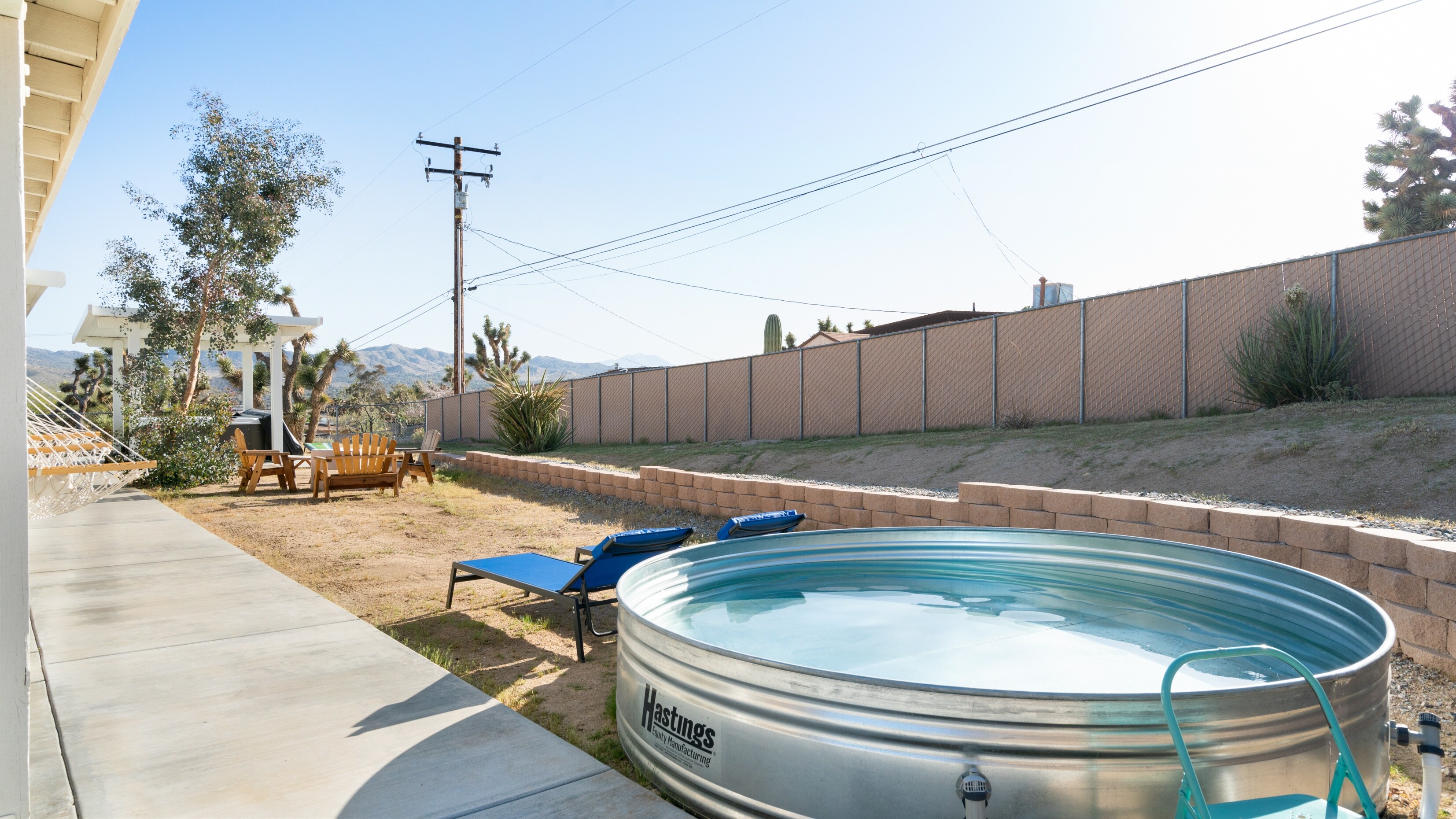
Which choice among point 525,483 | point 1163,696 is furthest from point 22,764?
point 525,483

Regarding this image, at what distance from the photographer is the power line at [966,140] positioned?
34.5 ft

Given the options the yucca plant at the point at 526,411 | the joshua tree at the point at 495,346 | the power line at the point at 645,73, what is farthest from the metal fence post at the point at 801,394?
the joshua tree at the point at 495,346

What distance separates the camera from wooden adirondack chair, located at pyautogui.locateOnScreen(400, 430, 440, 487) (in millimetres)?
12633

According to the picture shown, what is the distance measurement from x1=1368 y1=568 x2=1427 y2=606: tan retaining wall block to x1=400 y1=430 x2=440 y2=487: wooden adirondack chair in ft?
37.1

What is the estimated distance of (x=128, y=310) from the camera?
12.5m

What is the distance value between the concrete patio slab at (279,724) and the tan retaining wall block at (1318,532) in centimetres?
343

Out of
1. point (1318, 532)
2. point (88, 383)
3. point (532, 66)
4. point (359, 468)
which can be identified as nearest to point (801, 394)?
point (359, 468)

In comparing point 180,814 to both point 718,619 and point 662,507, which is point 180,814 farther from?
point 662,507

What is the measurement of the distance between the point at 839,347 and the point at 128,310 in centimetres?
1170

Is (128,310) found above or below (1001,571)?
above

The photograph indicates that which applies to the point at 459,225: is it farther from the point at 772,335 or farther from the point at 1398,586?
the point at 1398,586

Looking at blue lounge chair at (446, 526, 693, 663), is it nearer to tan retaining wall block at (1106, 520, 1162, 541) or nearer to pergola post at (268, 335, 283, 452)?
Answer: tan retaining wall block at (1106, 520, 1162, 541)

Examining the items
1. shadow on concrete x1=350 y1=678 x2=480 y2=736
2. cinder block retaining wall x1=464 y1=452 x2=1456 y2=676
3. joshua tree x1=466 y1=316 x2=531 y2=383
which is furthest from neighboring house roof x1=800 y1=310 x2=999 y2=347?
joshua tree x1=466 y1=316 x2=531 y2=383

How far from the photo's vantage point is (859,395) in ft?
46.1
